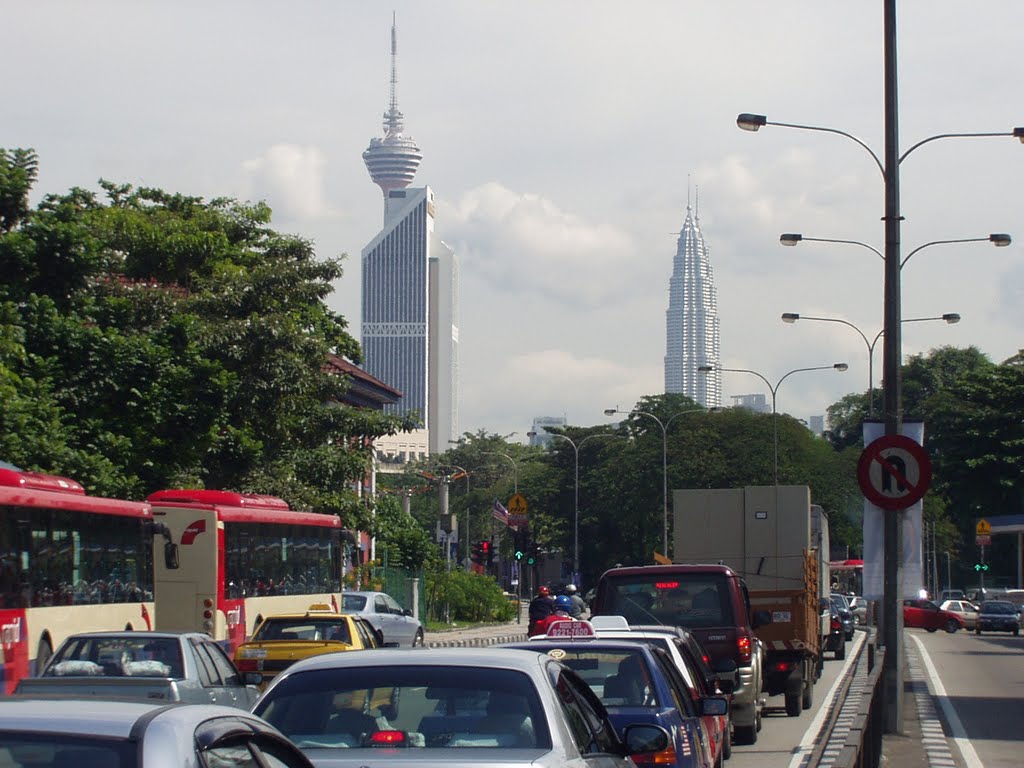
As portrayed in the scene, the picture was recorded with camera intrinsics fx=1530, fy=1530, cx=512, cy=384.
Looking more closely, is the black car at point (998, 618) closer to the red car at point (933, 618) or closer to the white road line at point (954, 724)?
the red car at point (933, 618)

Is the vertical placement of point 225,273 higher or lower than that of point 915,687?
higher

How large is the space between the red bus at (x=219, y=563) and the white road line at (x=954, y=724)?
38.4 ft

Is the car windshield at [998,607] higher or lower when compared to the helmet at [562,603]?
lower

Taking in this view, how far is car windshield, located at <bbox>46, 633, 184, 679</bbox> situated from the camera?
585 inches

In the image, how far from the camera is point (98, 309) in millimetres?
31406

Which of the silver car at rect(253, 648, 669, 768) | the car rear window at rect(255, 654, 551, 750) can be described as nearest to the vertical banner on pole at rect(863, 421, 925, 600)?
the silver car at rect(253, 648, 669, 768)

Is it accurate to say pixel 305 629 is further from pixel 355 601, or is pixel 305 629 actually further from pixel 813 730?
pixel 355 601

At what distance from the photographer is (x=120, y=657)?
49.9 ft

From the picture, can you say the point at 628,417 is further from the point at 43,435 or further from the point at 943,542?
the point at 43,435

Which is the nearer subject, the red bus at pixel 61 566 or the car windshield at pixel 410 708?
the car windshield at pixel 410 708

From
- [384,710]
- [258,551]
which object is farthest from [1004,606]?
[384,710]

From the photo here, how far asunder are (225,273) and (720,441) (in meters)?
49.6

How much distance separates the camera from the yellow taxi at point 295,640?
1923cm

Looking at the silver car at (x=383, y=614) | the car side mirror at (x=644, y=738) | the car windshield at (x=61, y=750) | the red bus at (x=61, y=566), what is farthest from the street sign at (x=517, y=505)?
the car windshield at (x=61, y=750)
